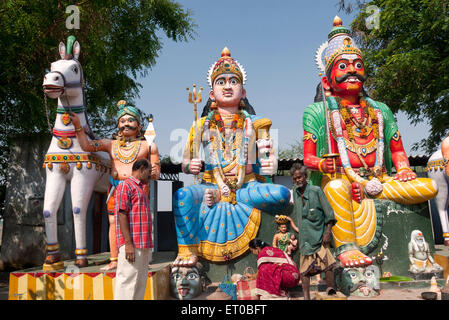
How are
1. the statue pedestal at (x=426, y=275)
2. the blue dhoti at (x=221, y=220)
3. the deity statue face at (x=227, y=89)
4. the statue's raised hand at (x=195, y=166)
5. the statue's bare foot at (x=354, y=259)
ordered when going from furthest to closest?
the deity statue face at (x=227, y=89)
the statue's raised hand at (x=195, y=166)
the blue dhoti at (x=221, y=220)
the statue pedestal at (x=426, y=275)
the statue's bare foot at (x=354, y=259)

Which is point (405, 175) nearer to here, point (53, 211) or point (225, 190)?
point (225, 190)

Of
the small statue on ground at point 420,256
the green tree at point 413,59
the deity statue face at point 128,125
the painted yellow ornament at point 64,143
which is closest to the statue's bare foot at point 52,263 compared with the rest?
the painted yellow ornament at point 64,143

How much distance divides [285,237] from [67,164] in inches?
106

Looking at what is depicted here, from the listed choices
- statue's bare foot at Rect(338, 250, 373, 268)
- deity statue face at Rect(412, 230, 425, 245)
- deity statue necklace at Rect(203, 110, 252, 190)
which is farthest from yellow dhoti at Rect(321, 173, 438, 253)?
deity statue necklace at Rect(203, 110, 252, 190)

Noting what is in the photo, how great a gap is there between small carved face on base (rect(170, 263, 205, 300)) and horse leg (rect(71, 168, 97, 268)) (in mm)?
1049

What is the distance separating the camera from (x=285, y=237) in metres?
4.34

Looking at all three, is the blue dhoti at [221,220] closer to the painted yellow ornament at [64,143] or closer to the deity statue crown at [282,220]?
the deity statue crown at [282,220]

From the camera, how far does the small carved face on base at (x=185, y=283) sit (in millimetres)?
4020

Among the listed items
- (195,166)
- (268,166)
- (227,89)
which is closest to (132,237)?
(195,166)

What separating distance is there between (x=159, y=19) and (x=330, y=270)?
→ 28.1 ft

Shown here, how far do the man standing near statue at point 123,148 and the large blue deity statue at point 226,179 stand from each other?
60 cm

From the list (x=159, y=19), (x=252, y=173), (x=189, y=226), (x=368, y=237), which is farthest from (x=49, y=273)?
(x=159, y=19)

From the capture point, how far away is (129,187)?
2.96m

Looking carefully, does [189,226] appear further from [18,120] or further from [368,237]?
[18,120]
